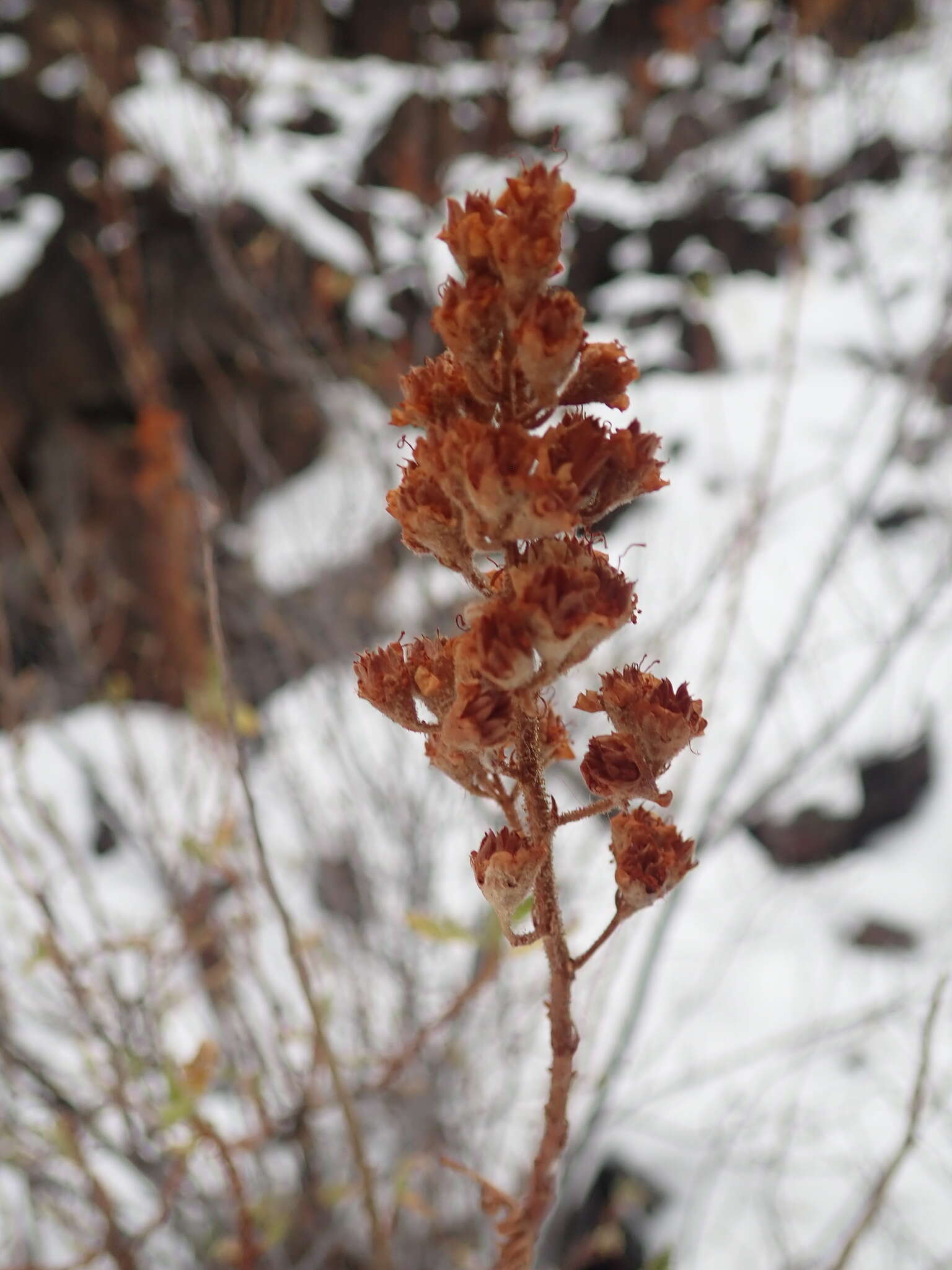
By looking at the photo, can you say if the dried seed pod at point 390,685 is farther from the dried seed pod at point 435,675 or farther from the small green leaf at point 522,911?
the small green leaf at point 522,911

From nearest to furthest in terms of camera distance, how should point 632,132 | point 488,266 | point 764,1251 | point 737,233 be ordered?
point 488,266
point 764,1251
point 737,233
point 632,132

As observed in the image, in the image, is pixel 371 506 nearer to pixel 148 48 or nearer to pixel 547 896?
pixel 547 896

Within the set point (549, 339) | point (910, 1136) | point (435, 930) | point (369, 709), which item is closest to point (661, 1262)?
point (910, 1136)

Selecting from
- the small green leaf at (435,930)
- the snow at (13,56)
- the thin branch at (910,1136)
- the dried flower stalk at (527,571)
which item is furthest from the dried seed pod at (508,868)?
the snow at (13,56)

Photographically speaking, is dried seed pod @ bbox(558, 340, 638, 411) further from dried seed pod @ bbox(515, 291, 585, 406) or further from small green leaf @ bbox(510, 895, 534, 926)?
small green leaf @ bbox(510, 895, 534, 926)

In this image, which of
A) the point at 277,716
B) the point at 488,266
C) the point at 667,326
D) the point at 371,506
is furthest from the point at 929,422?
the point at 488,266

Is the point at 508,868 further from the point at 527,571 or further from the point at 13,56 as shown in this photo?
the point at 13,56
